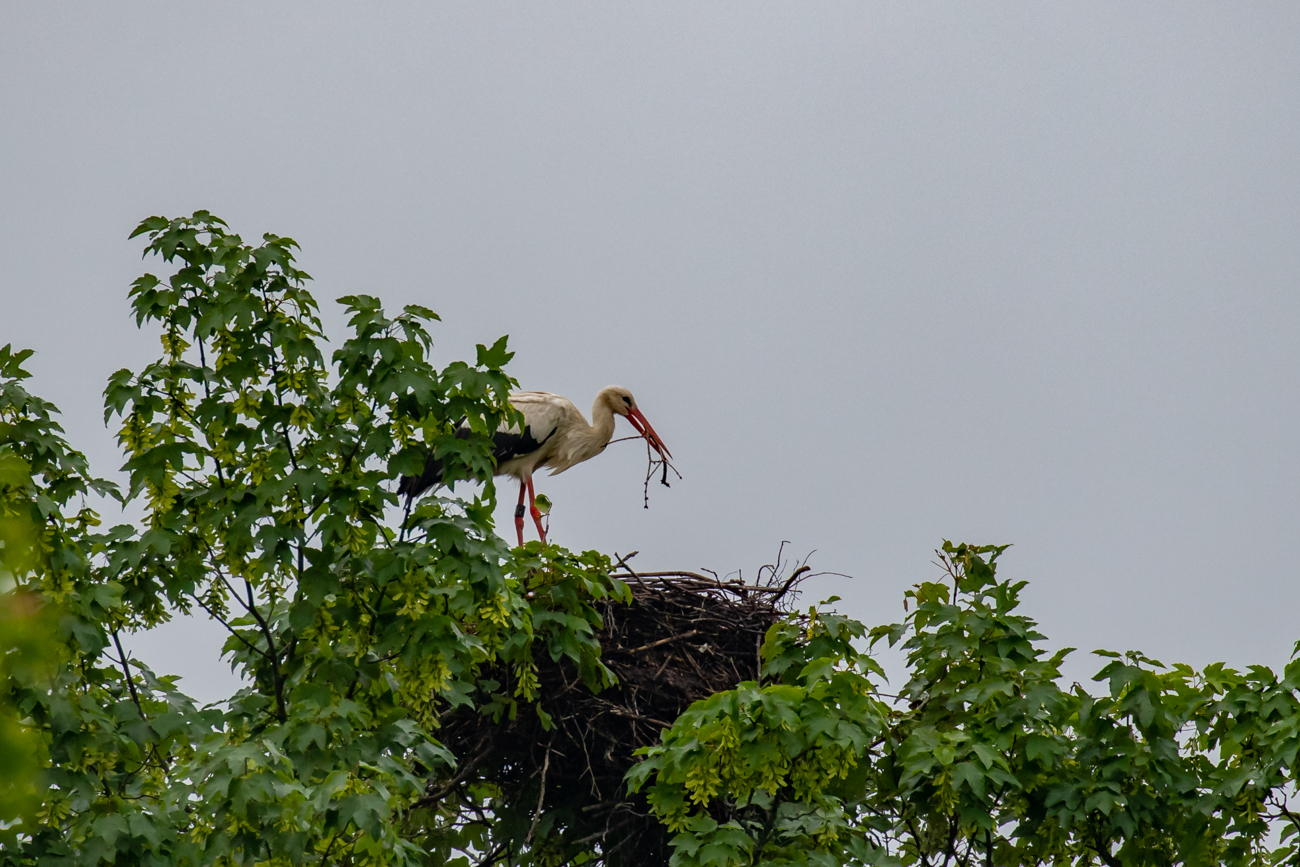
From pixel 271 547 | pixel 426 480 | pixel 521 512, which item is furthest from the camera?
pixel 521 512

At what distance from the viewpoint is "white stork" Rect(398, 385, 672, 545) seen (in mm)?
11164

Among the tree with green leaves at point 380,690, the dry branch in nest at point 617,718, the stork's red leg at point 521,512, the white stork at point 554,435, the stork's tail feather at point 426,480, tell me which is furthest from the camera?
the stork's red leg at point 521,512

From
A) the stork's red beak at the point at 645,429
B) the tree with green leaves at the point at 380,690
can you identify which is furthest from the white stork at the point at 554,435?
the tree with green leaves at the point at 380,690

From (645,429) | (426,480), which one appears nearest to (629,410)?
(645,429)

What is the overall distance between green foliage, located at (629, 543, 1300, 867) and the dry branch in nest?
85 cm

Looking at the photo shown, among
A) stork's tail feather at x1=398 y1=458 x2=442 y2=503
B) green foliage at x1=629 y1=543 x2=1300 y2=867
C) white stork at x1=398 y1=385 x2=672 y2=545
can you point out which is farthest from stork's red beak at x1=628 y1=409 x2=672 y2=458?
green foliage at x1=629 y1=543 x2=1300 y2=867

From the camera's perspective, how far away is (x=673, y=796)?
5.87 meters

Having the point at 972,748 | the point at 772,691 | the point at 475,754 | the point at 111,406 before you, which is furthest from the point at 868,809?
the point at 111,406

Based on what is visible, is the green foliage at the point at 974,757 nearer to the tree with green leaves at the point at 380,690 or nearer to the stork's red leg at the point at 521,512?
the tree with green leaves at the point at 380,690

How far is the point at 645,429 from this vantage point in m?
11.7

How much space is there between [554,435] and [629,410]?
2.42 ft

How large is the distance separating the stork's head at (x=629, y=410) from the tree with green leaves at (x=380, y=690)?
17.0ft

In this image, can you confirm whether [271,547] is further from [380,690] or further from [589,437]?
[589,437]

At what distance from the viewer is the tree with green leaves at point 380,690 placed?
505 cm
